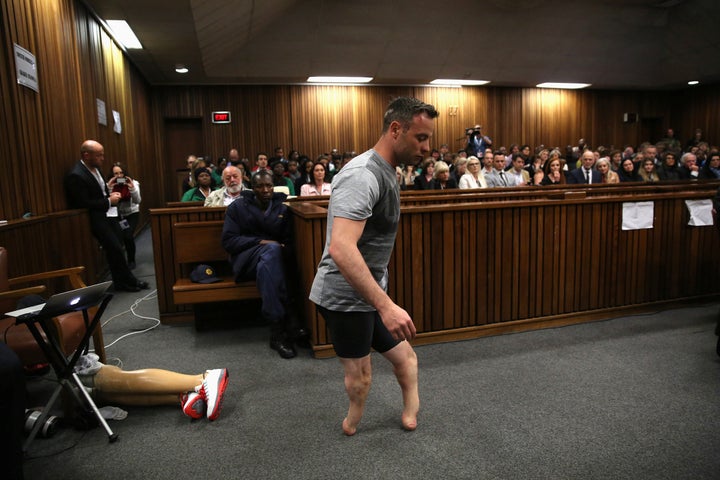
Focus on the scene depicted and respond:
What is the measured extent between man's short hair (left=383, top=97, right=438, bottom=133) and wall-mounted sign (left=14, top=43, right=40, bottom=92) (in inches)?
137

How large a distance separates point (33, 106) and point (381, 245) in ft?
12.4

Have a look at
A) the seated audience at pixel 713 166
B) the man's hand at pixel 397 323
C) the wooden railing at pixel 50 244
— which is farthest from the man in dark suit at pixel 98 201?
the seated audience at pixel 713 166

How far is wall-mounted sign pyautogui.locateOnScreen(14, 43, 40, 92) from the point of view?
3.77 m

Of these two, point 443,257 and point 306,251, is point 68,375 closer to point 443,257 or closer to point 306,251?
point 306,251

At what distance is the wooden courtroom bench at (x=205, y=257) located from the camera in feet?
11.6

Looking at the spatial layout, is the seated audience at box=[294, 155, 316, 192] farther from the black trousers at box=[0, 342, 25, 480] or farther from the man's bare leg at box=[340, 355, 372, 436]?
the black trousers at box=[0, 342, 25, 480]

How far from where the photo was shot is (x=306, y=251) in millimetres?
3102

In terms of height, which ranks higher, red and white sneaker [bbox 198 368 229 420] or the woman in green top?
the woman in green top

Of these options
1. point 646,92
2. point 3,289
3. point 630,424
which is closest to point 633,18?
point 646,92

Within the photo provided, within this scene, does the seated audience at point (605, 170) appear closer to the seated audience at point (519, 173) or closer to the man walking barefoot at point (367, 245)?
the seated audience at point (519, 173)

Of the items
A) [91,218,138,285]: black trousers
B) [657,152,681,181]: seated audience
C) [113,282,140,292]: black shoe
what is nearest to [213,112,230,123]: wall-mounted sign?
[91,218,138,285]: black trousers

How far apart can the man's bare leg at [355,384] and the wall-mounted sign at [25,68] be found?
3.60 m

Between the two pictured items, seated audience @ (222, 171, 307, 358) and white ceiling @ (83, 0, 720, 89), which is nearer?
seated audience @ (222, 171, 307, 358)

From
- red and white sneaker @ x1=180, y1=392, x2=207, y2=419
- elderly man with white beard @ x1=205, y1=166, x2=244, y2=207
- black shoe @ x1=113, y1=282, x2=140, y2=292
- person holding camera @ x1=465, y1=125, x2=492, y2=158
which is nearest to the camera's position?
red and white sneaker @ x1=180, y1=392, x2=207, y2=419
